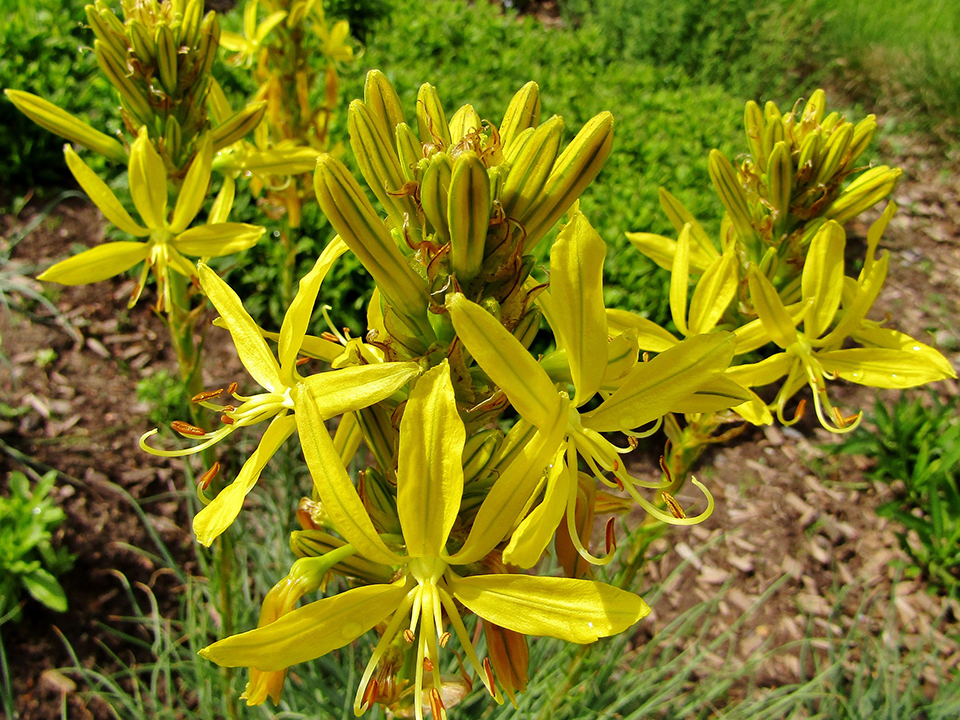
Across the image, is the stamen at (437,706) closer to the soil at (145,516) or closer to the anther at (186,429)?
the anther at (186,429)

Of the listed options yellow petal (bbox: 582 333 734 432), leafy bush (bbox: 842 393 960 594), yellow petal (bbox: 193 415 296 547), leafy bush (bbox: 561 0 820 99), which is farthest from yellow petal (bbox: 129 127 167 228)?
leafy bush (bbox: 561 0 820 99)

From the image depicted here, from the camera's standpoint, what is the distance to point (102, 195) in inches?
58.4

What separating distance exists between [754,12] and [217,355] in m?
5.80

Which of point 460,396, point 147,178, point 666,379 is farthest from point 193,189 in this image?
point 666,379

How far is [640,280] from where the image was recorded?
12.5 feet

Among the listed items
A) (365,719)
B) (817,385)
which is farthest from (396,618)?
(365,719)

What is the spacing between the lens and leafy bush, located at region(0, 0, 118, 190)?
13.2 ft

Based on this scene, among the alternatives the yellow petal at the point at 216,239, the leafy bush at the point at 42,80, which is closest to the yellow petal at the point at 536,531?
the yellow petal at the point at 216,239

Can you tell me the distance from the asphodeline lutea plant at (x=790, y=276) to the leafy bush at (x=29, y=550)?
250 centimetres

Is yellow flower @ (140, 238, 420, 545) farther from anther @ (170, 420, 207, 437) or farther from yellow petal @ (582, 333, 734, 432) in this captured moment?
yellow petal @ (582, 333, 734, 432)

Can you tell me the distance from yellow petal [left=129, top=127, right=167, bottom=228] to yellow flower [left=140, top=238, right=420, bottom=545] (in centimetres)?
51

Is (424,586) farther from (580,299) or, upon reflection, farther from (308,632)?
(580,299)

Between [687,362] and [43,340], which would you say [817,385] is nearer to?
[687,362]

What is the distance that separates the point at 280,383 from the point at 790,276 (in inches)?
43.7
